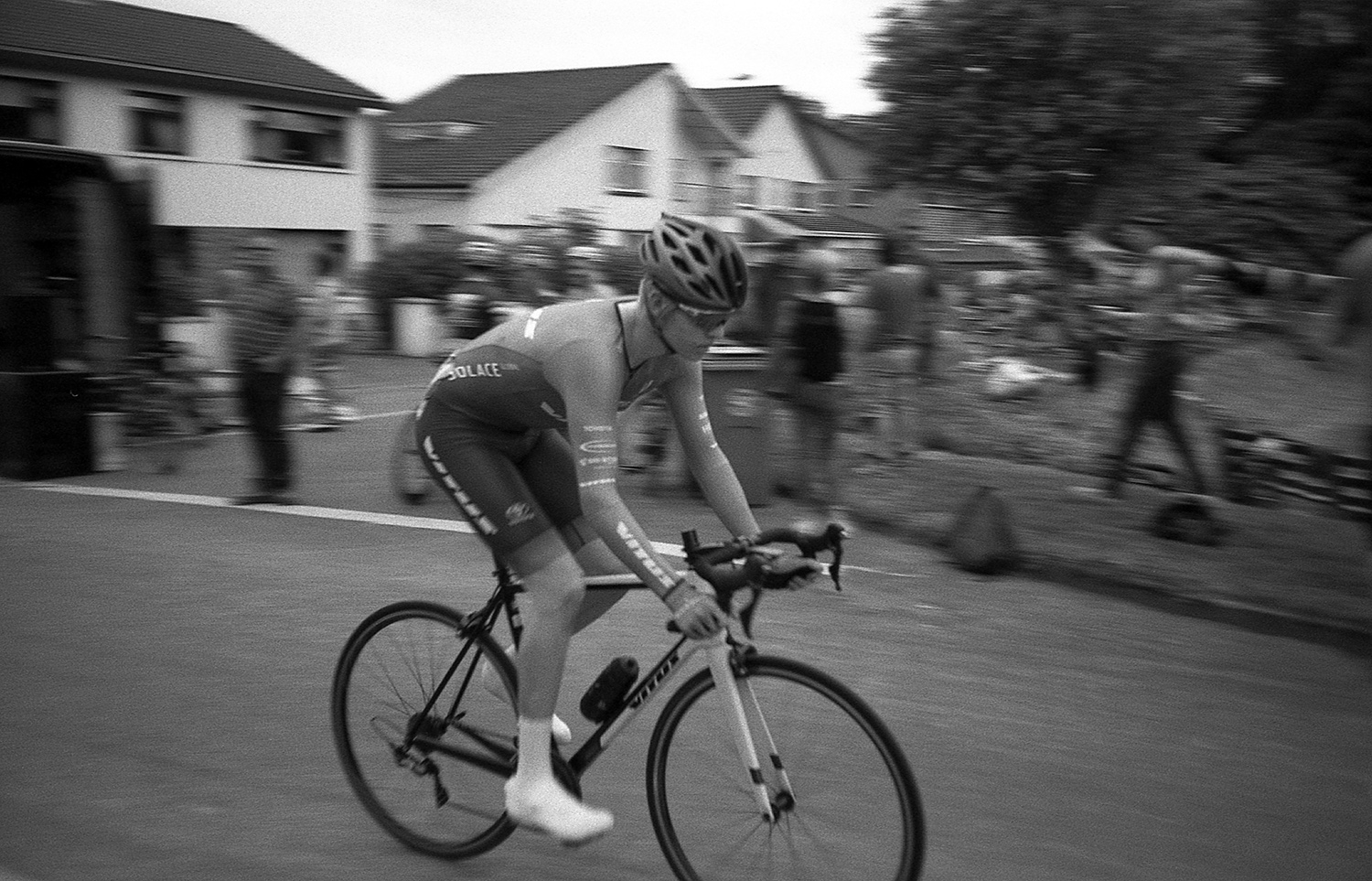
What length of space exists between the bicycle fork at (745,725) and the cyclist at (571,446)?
0.13 m

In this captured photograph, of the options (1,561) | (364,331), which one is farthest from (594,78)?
(1,561)

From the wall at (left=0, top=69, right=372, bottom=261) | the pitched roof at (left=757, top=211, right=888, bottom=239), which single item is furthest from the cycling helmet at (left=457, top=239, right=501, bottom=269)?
the wall at (left=0, top=69, right=372, bottom=261)

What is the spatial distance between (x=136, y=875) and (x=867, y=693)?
2.91 m

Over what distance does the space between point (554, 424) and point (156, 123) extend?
27.3 m

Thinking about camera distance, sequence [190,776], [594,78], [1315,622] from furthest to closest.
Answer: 1. [594,78]
2. [1315,622]
3. [190,776]

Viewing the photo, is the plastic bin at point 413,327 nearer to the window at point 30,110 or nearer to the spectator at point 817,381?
the window at point 30,110

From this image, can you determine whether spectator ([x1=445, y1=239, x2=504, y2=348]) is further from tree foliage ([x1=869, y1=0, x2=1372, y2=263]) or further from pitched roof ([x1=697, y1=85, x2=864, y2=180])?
pitched roof ([x1=697, y1=85, x2=864, y2=180])

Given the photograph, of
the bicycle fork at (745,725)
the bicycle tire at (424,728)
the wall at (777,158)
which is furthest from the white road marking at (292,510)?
the wall at (777,158)

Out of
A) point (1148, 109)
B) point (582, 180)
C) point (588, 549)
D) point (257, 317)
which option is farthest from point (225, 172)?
point (588, 549)

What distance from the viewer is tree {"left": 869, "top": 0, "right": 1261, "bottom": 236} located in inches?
950

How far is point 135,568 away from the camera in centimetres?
756

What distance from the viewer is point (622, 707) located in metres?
3.57

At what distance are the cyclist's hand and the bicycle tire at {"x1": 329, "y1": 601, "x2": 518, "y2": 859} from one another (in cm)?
73

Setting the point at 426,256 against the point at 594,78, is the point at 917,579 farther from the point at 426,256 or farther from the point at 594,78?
the point at 594,78
